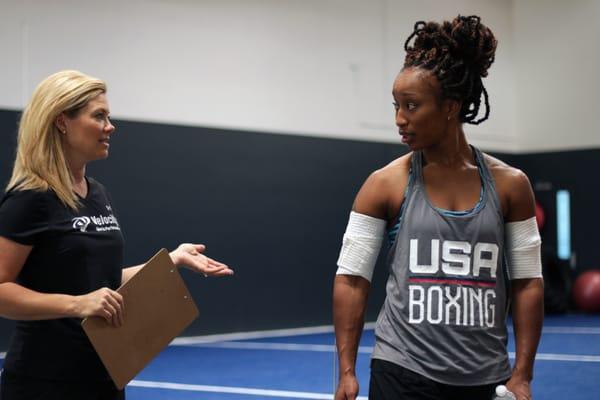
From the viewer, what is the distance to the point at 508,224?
2.58 meters

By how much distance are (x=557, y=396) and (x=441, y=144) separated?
13.9ft

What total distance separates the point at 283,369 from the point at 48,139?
5561mm

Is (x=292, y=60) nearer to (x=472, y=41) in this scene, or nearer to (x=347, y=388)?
(x=472, y=41)

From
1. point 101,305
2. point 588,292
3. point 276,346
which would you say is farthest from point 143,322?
point 588,292

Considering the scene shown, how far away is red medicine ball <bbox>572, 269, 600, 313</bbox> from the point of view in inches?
490

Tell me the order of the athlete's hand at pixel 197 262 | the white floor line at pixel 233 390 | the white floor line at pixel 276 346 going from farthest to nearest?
the white floor line at pixel 276 346, the white floor line at pixel 233 390, the athlete's hand at pixel 197 262

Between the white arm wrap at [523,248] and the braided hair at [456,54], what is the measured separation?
1.23 feet

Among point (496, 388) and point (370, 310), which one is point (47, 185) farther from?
point (370, 310)

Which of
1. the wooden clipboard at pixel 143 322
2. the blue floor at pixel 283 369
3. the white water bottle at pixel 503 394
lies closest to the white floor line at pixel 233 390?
the blue floor at pixel 283 369

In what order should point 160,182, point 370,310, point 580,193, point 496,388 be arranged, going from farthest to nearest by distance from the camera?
point 580,193 → point 370,310 → point 160,182 → point 496,388

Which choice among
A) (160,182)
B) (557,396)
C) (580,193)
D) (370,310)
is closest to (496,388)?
(557,396)

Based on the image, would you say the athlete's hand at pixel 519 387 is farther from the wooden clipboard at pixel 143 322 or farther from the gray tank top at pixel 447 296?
the wooden clipboard at pixel 143 322

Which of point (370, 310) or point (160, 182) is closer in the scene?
point (160, 182)

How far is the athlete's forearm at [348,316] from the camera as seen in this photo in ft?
8.29
